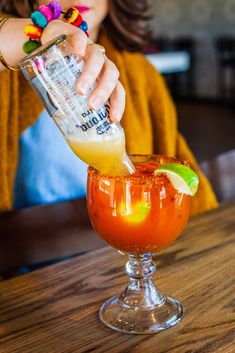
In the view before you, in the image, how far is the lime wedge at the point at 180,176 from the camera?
24.5 inches

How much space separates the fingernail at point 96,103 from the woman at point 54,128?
245 mm

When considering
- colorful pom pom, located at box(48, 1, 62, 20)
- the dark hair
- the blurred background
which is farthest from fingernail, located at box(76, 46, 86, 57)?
the blurred background

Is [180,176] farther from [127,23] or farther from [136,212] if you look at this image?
[127,23]

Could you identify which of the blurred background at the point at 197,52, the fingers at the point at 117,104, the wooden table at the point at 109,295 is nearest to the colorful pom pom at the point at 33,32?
the fingers at the point at 117,104

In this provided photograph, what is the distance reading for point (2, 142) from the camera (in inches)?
45.8

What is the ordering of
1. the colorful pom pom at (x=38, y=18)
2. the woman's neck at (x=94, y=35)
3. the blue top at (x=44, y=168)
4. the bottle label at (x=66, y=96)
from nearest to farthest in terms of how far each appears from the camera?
the bottle label at (x=66, y=96)
the colorful pom pom at (x=38, y=18)
the blue top at (x=44, y=168)
the woman's neck at (x=94, y=35)

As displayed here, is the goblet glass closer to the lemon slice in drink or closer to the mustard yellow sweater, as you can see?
the lemon slice in drink

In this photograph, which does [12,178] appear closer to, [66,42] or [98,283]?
[98,283]

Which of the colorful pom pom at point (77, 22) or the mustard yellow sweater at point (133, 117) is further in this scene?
the mustard yellow sweater at point (133, 117)

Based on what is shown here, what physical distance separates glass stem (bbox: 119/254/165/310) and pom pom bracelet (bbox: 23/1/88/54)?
0.94ft

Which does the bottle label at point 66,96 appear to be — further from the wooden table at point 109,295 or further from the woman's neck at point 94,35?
the woman's neck at point 94,35

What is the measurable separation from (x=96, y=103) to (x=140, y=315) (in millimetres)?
271

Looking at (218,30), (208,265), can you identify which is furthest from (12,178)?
(218,30)

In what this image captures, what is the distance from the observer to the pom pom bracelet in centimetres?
66
